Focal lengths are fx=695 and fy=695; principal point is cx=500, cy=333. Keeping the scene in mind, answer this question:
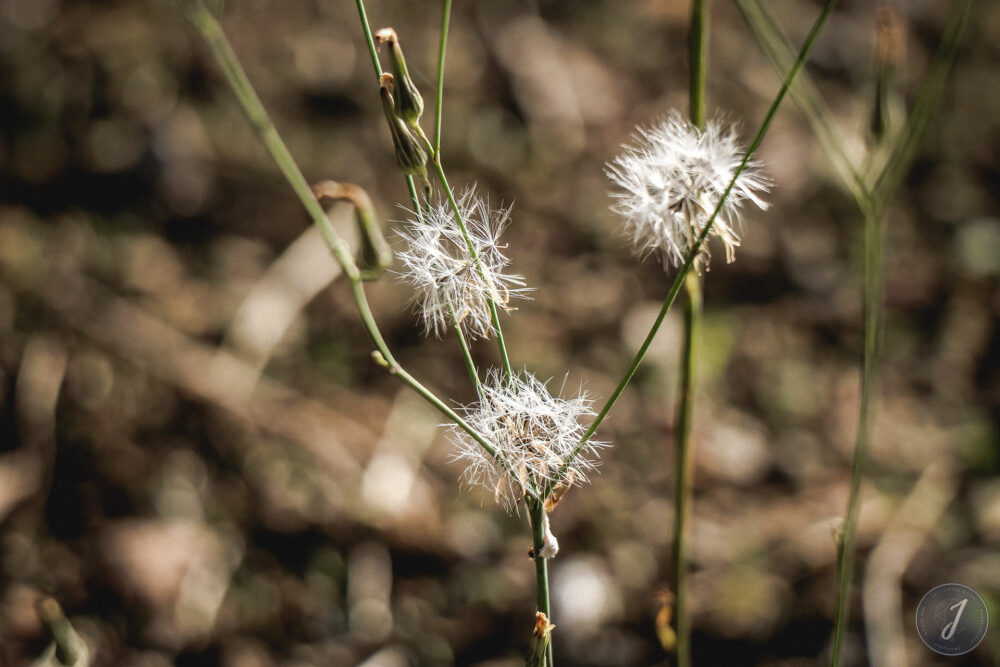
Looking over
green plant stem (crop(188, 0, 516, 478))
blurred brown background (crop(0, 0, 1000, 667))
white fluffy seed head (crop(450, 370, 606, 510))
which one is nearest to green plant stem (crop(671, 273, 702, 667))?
white fluffy seed head (crop(450, 370, 606, 510))

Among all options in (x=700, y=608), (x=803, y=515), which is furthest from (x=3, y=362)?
(x=803, y=515)

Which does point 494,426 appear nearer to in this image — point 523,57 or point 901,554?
point 901,554

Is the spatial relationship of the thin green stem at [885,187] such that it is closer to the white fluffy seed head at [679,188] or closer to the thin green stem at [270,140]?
the white fluffy seed head at [679,188]

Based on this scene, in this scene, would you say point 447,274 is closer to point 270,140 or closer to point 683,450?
point 270,140

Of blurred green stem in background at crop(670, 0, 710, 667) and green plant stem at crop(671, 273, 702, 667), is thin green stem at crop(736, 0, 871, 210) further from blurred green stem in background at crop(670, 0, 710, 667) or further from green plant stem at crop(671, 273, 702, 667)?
green plant stem at crop(671, 273, 702, 667)

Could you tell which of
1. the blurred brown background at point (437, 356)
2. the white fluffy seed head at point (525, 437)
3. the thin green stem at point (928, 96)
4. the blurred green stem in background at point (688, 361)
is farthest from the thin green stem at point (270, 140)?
the blurred brown background at point (437, 356)

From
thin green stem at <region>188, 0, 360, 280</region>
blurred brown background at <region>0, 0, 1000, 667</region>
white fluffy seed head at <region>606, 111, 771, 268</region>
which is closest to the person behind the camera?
thin green stem at <region>188, 0, 360, 280</region>
